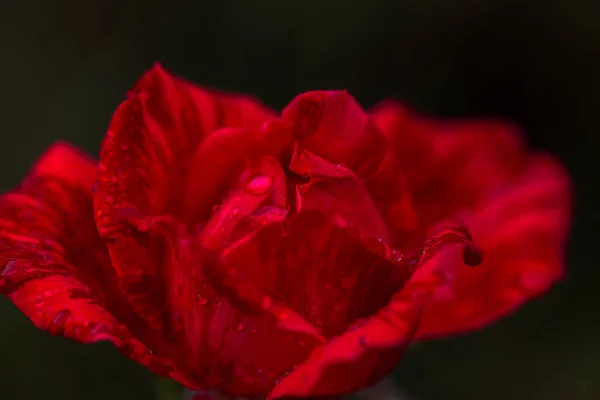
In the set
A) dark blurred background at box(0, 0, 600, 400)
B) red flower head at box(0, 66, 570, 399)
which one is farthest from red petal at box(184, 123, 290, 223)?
dark blurred background at box(0, 0, 600, 400)

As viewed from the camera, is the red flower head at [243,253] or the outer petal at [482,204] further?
the outer petal at [482,204]

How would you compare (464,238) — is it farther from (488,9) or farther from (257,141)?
(488,9)

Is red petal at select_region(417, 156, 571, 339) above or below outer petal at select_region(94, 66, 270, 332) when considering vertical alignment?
below

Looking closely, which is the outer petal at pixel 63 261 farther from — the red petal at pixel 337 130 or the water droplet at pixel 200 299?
the red petal at pixel 337 130

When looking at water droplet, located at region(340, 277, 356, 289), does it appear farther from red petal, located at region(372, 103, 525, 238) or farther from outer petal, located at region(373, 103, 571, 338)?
red petal, located at region(372, 103, 525, 238)

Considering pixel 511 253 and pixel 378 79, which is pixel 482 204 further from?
pixel 378 79

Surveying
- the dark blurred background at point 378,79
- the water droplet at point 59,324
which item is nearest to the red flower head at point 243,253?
the water droplet at point 59,324
